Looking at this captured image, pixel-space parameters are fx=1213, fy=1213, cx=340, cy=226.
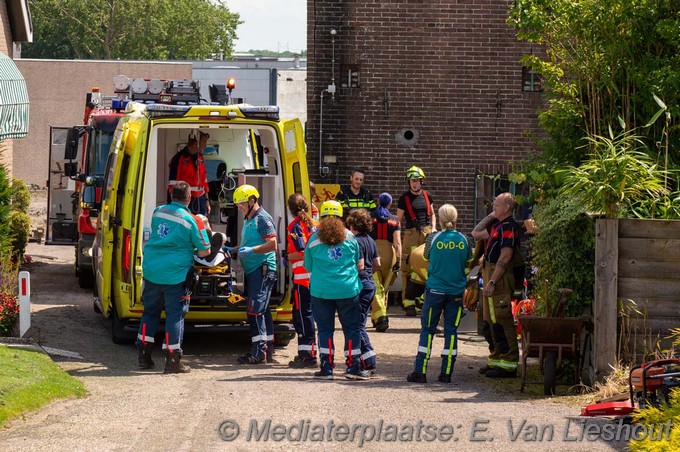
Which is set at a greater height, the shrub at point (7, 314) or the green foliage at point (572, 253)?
the green foliage at point (572, 253)

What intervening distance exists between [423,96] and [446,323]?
8.81 m

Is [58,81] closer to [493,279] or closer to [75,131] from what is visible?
[75,131]

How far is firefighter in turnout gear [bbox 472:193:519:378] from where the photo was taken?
11352 mm

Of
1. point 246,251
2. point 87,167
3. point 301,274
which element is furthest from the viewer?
point 87,167

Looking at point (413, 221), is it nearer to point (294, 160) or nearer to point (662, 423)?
point (294, 160)

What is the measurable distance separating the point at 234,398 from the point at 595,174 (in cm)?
362

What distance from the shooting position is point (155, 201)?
12758 mm

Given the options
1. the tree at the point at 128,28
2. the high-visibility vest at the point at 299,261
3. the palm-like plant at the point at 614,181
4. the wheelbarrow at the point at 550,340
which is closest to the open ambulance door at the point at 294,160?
the high-visibility vest at the point at 299,261

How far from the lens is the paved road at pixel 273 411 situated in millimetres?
8281

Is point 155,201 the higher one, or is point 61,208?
point 155,201

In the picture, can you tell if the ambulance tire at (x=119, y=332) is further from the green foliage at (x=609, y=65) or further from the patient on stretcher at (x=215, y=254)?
the green foliage at (x=609, y=65)

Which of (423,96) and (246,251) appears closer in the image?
(246,251)

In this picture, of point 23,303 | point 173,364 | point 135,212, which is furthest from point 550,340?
point 23,303

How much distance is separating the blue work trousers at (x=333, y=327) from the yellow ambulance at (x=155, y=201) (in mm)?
1303
